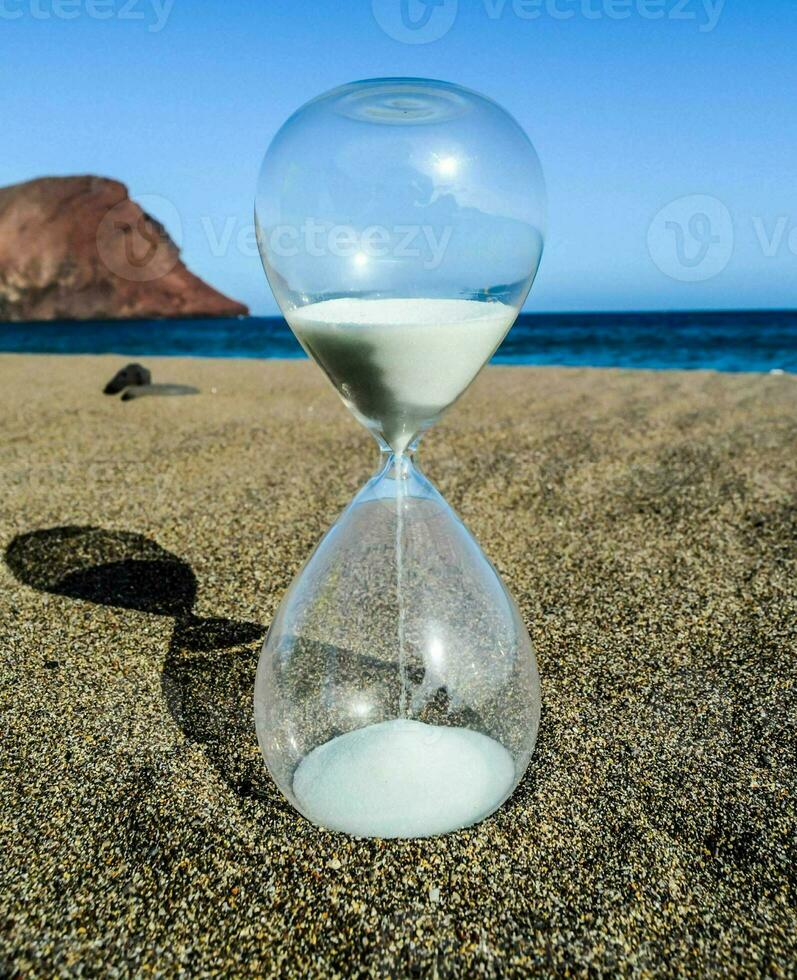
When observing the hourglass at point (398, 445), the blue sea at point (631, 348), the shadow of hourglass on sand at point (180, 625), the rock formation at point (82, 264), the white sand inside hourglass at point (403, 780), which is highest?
the hourglass at point (398, 445)

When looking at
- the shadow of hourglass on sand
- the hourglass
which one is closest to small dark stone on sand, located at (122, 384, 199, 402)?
the shadow of hourglass on sand

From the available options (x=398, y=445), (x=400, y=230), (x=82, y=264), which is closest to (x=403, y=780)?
(x=398, y=445)

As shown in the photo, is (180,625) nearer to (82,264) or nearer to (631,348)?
(631,348)

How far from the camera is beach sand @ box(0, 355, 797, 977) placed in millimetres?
1195

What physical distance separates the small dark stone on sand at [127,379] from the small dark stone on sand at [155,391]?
0.08 metres

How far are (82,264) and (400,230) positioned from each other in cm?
5240

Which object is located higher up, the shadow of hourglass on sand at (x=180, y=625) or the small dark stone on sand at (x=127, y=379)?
the shadow of hourglass on sand at (x=180, y=625)

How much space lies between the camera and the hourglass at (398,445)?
1.11 m

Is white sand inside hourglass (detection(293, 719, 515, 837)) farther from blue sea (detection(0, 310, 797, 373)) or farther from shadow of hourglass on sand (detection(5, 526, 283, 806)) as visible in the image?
blue sea (detection(0, 310, 797, 373))

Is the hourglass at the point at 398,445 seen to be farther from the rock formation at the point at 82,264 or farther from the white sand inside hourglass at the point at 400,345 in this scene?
the rock formation at the point at 82,264

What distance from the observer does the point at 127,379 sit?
6059 mm

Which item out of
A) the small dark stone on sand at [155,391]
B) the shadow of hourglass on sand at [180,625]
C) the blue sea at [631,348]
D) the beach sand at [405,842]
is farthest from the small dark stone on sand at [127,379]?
the blue sea at [631,348]

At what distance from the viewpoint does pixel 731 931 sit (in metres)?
1.20

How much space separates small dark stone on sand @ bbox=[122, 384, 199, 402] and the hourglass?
15.2ft
